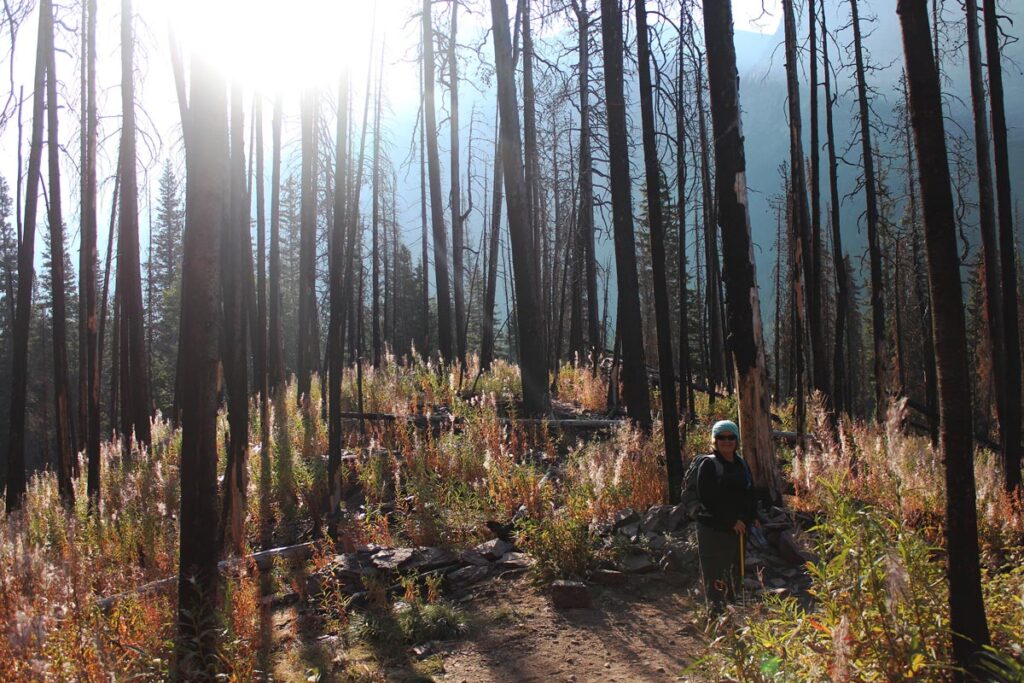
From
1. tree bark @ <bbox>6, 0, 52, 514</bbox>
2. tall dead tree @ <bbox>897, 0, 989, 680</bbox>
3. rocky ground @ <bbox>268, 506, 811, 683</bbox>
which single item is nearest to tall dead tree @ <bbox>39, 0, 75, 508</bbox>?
tree bark @ <bbox>6, 0, 52, 514</bbox>

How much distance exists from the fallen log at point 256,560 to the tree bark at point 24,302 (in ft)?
18.6

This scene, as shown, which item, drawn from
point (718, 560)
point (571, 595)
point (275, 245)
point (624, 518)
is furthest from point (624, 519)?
point (275, 245)

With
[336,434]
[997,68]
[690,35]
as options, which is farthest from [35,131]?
[997,68]

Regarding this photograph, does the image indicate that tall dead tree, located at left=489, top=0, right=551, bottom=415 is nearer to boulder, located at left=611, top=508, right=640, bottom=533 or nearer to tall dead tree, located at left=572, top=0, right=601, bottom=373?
tall dead tree, located at left=572, top=0, right=601, bottom=373

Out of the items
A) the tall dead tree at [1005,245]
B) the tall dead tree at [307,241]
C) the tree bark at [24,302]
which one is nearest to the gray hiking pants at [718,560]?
the tall dead tree at [1005,245]

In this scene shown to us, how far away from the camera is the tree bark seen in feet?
32.7

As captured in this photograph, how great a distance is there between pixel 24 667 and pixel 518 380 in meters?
10.1

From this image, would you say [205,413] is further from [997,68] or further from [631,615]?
[997,68]

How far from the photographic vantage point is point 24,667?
13.1 ft

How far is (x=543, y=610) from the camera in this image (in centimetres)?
551

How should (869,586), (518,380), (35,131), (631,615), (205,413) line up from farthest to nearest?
(518,380) → (35,131) → (631,615) → (205,413) → (869,586)

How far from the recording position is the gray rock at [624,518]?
21.6ft

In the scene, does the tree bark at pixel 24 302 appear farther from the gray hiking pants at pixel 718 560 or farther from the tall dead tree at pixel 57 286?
the gray hiking pants at pixel 718 560

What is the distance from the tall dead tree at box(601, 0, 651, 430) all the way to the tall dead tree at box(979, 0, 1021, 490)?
4375 mm
